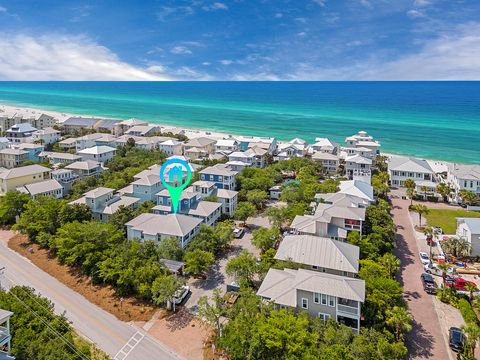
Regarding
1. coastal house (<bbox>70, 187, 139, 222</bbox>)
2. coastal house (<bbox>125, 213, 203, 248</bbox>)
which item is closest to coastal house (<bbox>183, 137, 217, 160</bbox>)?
coastal house (<bbox>70, 187, 139, 222</bbox>)

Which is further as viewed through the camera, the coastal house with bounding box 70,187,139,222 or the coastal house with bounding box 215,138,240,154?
the coastal house with bounding box 215,138,240,154

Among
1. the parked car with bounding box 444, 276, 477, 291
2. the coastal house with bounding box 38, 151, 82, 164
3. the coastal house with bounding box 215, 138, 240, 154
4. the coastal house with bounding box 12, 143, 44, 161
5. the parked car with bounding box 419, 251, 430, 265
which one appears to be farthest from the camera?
the coastal house with bounding box 215, 138, 240, 154

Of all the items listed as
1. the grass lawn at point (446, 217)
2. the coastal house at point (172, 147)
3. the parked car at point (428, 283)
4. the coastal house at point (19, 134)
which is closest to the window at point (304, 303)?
the parked car at point (428, 283)

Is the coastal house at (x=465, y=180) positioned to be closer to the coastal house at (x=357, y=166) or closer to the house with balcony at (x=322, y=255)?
the coastal house at (x=357, y=166)

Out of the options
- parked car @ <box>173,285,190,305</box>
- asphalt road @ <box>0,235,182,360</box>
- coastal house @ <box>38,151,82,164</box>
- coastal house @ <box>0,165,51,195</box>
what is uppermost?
coastal house @ <box>38,151,82,164</box>

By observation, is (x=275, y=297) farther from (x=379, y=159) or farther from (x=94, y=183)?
(x=379, y=159)

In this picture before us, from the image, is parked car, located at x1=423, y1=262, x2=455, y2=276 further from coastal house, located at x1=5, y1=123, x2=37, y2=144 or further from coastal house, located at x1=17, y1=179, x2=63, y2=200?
coastal house, located at x1=5, y1=123, x2=37, y2=144
